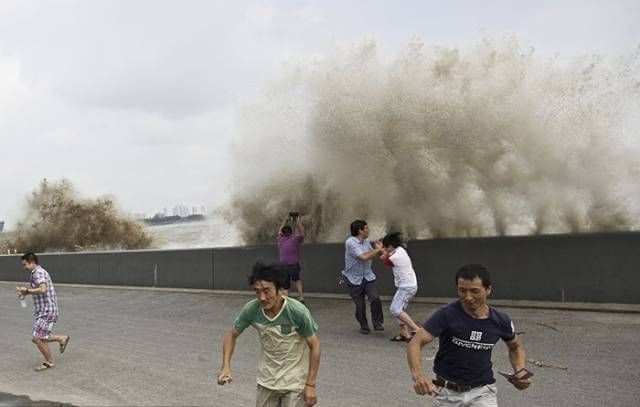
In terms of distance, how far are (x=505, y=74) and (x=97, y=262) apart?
41.8 feet

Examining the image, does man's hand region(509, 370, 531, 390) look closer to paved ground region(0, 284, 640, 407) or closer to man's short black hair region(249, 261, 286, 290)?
man's short black hair region(249, 261, 286, 290)

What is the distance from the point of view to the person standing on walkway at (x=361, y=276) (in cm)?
853

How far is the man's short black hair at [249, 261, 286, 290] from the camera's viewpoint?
371cm

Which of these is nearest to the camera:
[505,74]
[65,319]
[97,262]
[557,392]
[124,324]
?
[557,392]

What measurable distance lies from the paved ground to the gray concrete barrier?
0.52 metres

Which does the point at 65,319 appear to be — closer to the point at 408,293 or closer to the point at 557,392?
the point at 408,293

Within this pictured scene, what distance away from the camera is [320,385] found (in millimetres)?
6160

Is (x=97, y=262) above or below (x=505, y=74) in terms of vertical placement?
below

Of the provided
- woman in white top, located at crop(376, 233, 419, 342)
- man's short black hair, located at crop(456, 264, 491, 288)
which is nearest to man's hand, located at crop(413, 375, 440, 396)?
man's short black hair, located at crop(456, 264, 491, 288)

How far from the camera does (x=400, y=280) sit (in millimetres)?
7828

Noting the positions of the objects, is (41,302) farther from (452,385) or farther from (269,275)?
(452,385)

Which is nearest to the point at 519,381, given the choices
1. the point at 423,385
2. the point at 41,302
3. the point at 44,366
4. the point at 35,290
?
the point at 423,385

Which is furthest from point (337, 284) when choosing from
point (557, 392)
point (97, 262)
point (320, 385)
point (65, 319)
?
point (97, 262)

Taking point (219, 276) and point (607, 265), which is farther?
point (219, 276)
